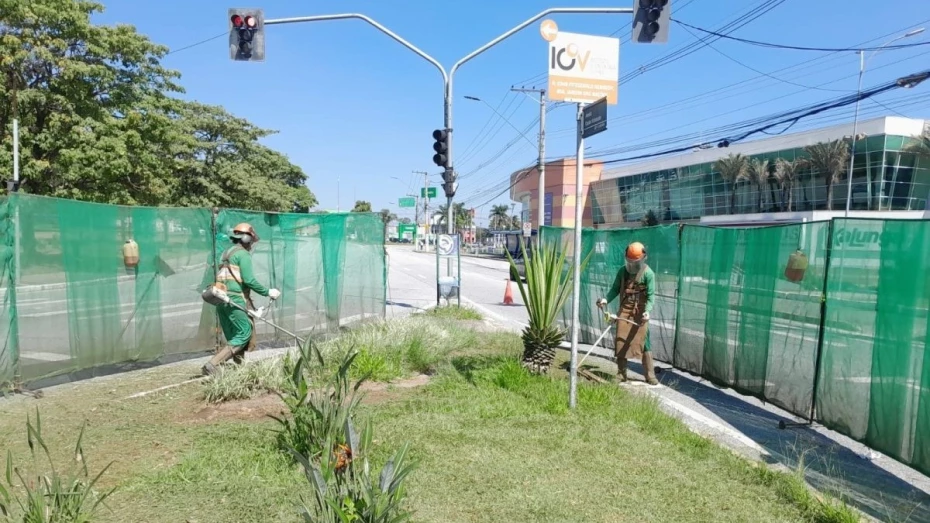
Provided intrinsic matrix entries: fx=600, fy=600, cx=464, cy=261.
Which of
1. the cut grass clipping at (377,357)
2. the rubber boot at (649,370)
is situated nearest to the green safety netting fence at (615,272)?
the rubber boot at (649,370)

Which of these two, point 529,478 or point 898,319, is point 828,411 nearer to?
point 898,319

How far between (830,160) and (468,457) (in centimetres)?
4650

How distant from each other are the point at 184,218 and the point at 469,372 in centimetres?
436

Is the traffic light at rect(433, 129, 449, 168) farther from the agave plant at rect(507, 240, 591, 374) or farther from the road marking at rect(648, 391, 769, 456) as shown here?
the road marking at rect(648, 391, 769, 456)

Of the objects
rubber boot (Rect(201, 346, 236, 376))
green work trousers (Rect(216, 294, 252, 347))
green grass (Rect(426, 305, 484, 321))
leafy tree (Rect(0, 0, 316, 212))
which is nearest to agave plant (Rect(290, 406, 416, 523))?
rubber boot (Rect(201, 346, 236, 376))

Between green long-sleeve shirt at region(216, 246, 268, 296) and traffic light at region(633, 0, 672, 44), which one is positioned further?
traffic light at region(633, 0, 672, 44)

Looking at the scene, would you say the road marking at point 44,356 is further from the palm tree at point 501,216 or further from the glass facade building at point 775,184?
the palm tree at point 501,216

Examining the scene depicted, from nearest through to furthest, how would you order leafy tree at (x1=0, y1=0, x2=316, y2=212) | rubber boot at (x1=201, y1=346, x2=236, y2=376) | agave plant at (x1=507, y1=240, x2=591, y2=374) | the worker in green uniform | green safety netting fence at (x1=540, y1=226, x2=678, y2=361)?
rubber boot at (x1=201, y1=346, x2=236, y2=376)
the worker in green uniform
agave plant at (x1=507, y1=240, x2=591, y2=374)
green safety netting fence at (x1=540, y1=226, x2=678, y2=361)
leafy tree at (x1=0, y1=0, x2=316, y2=212)

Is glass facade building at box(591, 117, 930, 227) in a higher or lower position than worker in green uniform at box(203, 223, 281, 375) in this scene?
higher

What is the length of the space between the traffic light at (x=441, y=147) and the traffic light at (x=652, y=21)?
5.17m

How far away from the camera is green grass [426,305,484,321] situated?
12.2 m

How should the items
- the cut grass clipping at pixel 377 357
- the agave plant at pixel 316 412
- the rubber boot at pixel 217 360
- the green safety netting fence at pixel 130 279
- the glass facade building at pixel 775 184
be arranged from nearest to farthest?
1. the agave plant at pixel 316 412
2. the cut grass clipping at pixel 377 357
3. the green safety netting fence at pixel 130 279
4. the rubber boot at pixel 217 360
5. the glass facade building at pixel 775 184

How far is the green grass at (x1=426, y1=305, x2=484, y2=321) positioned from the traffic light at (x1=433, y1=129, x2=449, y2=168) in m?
3.15

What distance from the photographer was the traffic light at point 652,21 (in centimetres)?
888
